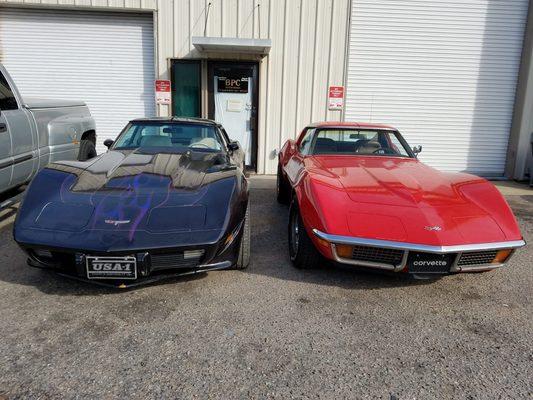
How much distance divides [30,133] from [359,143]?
4004 mm

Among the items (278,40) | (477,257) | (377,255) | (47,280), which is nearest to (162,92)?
(278,40)

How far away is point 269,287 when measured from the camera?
3379 millimetres

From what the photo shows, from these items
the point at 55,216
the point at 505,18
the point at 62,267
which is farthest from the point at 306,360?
the point at 505,18

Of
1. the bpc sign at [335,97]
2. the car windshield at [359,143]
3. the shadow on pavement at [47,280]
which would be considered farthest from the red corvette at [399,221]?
the bpc sign at [335,97]

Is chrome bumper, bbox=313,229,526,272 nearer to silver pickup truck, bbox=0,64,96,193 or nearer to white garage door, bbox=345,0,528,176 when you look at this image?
silver pickup truck, bbox=0,64,96,193

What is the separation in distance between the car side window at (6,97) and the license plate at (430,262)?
14.9 feet

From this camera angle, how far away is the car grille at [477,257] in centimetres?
303

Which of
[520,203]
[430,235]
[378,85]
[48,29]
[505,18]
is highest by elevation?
[505,18]

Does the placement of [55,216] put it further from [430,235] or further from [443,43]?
[443,43]

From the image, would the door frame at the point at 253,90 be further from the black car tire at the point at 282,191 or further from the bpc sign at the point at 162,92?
the black car tire at the point at 282,191

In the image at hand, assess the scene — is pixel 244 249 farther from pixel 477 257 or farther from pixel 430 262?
pixel 477 257

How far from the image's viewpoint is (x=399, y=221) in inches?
123

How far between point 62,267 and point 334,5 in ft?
26.4

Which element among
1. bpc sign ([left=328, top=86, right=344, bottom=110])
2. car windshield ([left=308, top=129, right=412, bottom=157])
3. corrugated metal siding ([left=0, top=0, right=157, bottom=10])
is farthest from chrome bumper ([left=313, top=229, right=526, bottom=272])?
corrugated metal siding ([left=0, top=0, right=157, bottom=10])
